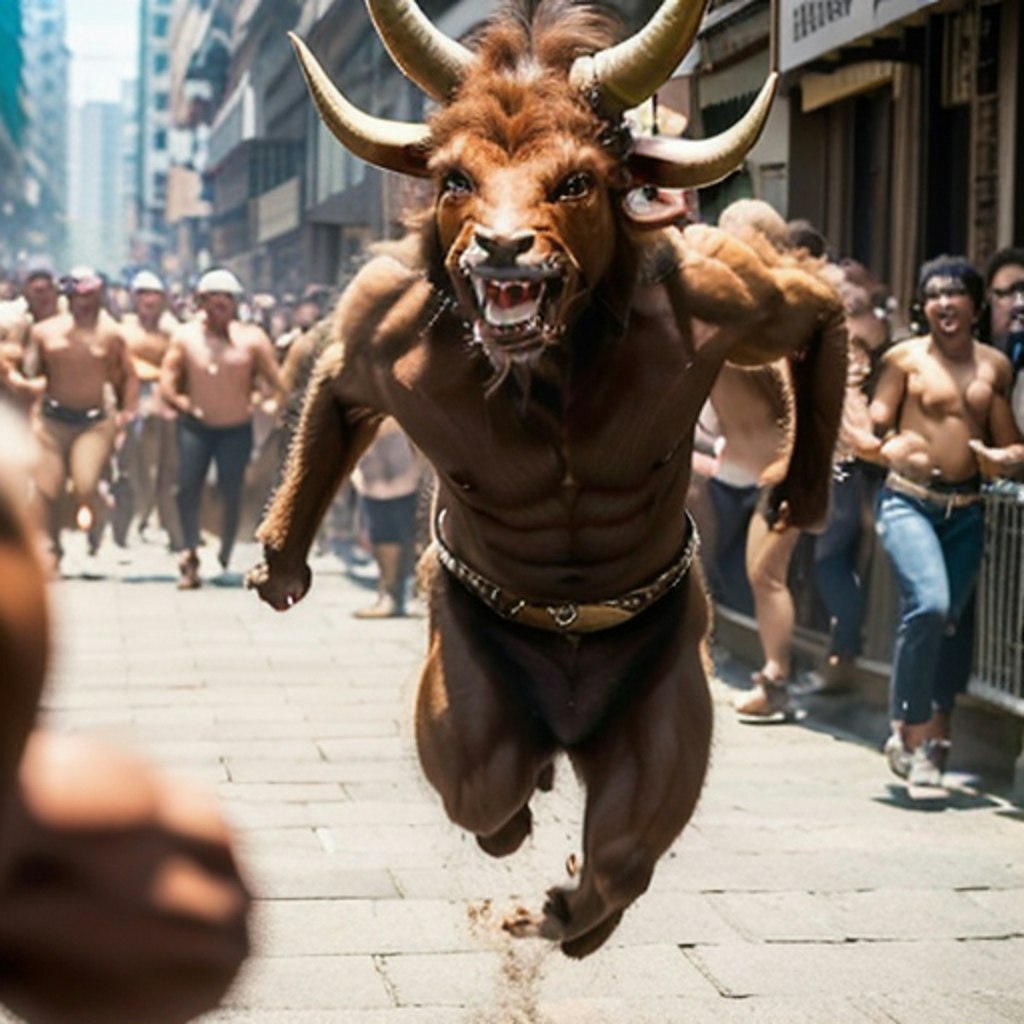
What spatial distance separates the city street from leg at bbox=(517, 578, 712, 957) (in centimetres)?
36

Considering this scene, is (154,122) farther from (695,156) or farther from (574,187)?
(574,187)

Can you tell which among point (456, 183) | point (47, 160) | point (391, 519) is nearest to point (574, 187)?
point (456, 183)

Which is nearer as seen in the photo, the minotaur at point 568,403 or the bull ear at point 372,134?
the minotaur at point 568,403

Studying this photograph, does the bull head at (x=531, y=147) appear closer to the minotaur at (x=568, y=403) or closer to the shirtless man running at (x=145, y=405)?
the minotaur at (x=568, y=403)

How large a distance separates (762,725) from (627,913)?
3.72 meters

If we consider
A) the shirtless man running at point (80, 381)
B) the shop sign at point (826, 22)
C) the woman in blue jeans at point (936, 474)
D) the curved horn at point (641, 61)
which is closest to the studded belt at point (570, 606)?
the curved horn at point (641, 61)

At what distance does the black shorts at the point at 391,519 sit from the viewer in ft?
Answer: 44.3

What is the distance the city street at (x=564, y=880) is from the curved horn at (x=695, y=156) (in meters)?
1.22

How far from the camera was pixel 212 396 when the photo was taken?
50.4ft

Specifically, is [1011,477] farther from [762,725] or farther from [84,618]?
[84,618]

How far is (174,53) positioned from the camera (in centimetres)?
12369

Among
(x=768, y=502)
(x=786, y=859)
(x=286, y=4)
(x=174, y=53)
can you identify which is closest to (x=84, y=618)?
(x=786, y=859)

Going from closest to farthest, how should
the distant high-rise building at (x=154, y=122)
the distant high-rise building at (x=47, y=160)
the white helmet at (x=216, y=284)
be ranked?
1. the white helmet at (x=216, y=284)
2. the distant high-rise building at (x=47, y=160)
3. the distant high-rise building at (x=154, y=122)

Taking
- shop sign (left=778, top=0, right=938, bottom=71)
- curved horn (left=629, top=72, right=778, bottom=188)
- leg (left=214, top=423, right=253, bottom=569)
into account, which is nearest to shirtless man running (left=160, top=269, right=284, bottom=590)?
leg (left=214, top=423, right=253, bottom=569)
